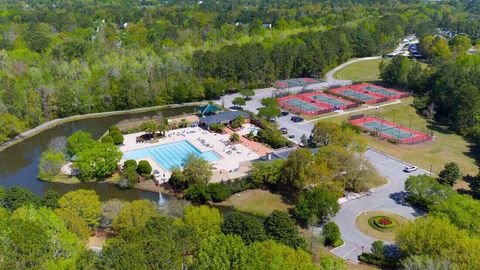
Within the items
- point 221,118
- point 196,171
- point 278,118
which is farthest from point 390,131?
point 196,171

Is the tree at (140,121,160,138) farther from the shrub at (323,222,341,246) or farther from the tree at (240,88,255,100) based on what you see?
the shrub at (323,222,341,246)

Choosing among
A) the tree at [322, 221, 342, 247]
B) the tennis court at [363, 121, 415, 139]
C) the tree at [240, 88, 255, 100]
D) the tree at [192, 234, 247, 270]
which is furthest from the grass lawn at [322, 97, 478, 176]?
the tree at [192, 234, 247, 270]

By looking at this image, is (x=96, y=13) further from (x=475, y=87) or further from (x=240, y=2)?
(x=475, y=87)

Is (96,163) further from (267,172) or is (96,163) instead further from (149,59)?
(149,59)

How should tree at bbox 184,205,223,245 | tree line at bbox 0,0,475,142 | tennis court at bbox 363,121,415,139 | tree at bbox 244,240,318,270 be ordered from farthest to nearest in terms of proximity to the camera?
tree line at bbox 0,0,475,142, tennis court at bbox 363,121,415,139, tree at bbox 184,205,223,245, tree at bbox 244,240,318,270

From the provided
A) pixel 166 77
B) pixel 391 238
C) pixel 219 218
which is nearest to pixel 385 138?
pixel 391 238

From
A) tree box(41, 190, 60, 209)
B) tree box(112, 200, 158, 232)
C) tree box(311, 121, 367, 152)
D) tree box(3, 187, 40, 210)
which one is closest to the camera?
tree box(112, 200, 158, 232)

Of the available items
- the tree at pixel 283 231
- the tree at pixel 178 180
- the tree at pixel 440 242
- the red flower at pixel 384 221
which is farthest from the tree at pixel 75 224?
the red flower at pixel 384 221
